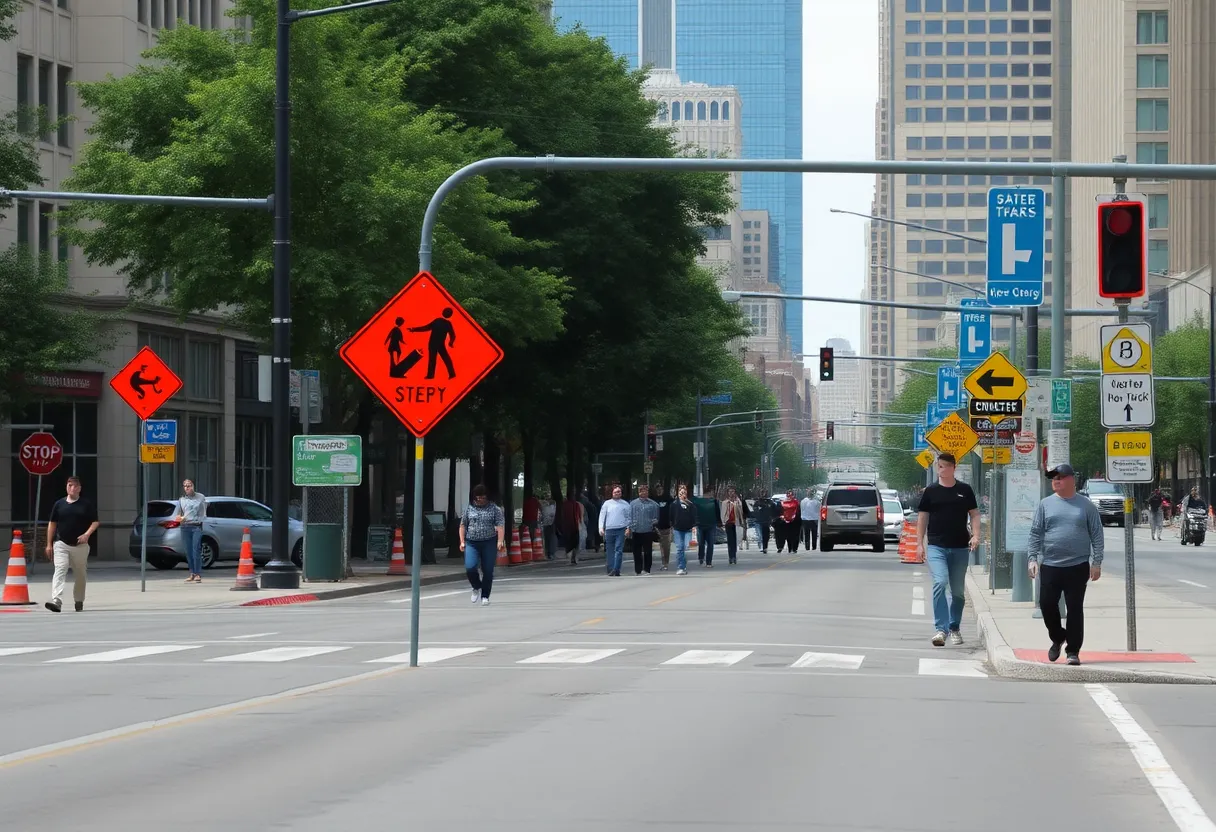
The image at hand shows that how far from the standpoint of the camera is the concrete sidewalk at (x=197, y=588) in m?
27.5

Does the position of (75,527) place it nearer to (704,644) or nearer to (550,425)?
(704,644)

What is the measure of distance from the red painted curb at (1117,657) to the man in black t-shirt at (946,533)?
171 centimetres

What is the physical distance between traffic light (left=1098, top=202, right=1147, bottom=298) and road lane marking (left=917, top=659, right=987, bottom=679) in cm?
351

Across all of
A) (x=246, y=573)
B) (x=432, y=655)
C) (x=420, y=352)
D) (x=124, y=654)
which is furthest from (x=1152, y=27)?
(x=124, y=654)

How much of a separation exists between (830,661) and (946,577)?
7.84ft

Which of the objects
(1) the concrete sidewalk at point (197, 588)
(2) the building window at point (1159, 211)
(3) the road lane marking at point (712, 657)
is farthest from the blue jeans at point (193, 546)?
(2) the building window at point (1159, 211)

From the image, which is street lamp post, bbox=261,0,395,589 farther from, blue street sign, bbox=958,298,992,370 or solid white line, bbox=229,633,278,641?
blue street sign, bbox=958,298,992,370

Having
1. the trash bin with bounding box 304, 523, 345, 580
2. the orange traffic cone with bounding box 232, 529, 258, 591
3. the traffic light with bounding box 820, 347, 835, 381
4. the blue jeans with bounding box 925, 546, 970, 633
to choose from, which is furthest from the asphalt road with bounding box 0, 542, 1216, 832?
the traffic light with bounding box 820, 347, 835, 381

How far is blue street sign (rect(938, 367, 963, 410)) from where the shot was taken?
37.9 meters

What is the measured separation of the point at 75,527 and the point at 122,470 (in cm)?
2235

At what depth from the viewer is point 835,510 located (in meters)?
58.2

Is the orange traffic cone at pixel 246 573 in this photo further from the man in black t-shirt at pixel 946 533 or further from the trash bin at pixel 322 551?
the man in black t-shirt at pixel 946 533

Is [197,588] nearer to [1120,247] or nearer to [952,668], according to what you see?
[952,668]

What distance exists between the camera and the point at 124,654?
17812mm
